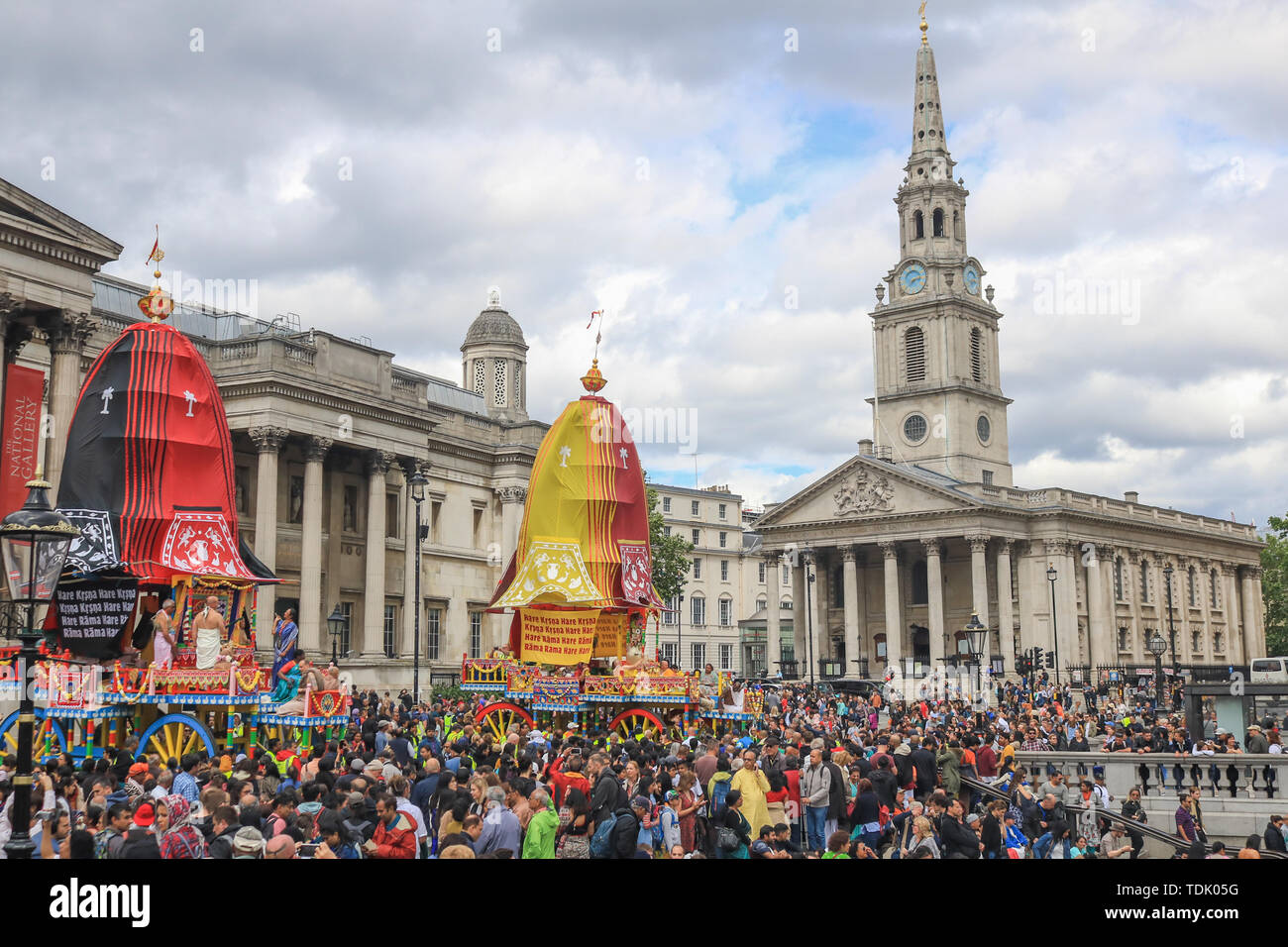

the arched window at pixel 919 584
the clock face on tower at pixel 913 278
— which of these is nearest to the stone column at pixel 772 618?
the arched window at pixel 919 584

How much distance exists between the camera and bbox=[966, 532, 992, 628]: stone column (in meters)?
71.2

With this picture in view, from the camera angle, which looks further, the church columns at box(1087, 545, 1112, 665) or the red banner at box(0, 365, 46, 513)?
the church columns at box(1087, 545, 1112, 665)

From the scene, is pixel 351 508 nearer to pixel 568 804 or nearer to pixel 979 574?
pixel 568 804

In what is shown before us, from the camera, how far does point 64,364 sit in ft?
97.0

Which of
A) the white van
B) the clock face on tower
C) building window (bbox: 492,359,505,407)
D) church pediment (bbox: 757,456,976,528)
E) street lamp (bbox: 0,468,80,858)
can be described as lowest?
the white van

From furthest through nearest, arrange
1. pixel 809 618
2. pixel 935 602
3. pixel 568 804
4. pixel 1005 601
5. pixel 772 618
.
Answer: pixel 772 618 → pixel 1005 601 → pixel 935 602 → pixel 809 618 → pixel 568 804

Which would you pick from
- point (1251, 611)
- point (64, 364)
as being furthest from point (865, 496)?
point (64, 364)

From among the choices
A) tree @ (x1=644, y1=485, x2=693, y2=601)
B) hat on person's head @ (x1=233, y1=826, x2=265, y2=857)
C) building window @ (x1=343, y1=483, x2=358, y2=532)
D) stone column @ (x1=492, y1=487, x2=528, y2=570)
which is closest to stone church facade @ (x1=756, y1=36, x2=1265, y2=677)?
tree @ (x1=644, y1=485, x2=693, y2=601)

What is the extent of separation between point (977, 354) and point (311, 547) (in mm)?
57882

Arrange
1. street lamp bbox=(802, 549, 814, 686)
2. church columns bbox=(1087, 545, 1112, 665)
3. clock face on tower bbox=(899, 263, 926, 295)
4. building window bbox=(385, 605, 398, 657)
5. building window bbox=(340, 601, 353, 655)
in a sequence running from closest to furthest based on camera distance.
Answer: building window bbox=(340, 601, 353, 655)
building window bbox=(385, 605, 398, 657)
street lamp bbox=(802, 549, 814, 686)
church columns bbox=(1087, 545, 1112, 665)
clock face on tower bbox=(899, 263, 926, 295)

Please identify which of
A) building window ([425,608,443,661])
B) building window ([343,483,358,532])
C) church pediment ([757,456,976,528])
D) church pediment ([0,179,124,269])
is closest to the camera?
church pediment ([0,179,124,269])

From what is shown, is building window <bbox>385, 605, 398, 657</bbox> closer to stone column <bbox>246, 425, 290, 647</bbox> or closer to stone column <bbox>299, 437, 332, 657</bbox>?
stone column <bbox>299, 437, 332, 657</bbox>

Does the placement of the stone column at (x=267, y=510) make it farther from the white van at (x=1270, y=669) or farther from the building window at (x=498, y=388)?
the white van at (x=1270, y=669)

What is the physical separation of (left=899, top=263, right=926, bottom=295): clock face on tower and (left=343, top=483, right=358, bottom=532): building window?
51930 mm
